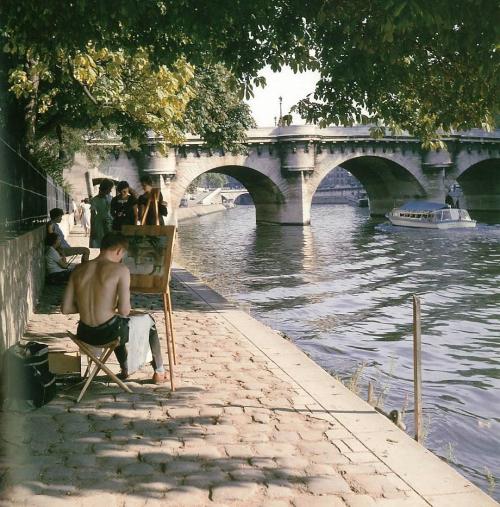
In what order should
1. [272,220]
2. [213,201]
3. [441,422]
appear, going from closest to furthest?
[441,422] → [272,220] → [213,201]

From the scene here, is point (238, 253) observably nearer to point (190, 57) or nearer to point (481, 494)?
point (190, 57)

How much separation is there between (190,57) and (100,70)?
6.95 meters

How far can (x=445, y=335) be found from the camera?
41.6 feet

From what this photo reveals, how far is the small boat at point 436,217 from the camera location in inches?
1575

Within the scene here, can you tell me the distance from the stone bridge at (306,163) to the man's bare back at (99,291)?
35.7 meters

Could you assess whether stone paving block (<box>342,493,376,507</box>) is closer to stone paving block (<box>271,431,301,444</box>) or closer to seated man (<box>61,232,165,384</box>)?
stone paving block (<box>271,431,301,444</box>)

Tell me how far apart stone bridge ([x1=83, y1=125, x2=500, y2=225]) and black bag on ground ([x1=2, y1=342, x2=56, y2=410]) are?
35.7 m

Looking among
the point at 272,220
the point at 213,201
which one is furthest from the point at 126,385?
the point at 213,201

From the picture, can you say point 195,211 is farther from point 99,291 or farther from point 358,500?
point 358,500

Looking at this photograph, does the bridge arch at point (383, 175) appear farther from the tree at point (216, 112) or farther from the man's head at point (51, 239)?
the man's head at point (51, 239)

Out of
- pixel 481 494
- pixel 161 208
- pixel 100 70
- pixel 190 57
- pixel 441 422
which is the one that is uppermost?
pixel 100 70

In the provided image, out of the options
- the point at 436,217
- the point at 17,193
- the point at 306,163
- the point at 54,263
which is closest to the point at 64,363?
the point at 17,193

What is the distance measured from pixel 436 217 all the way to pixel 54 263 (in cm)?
3137

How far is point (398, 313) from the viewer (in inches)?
589
